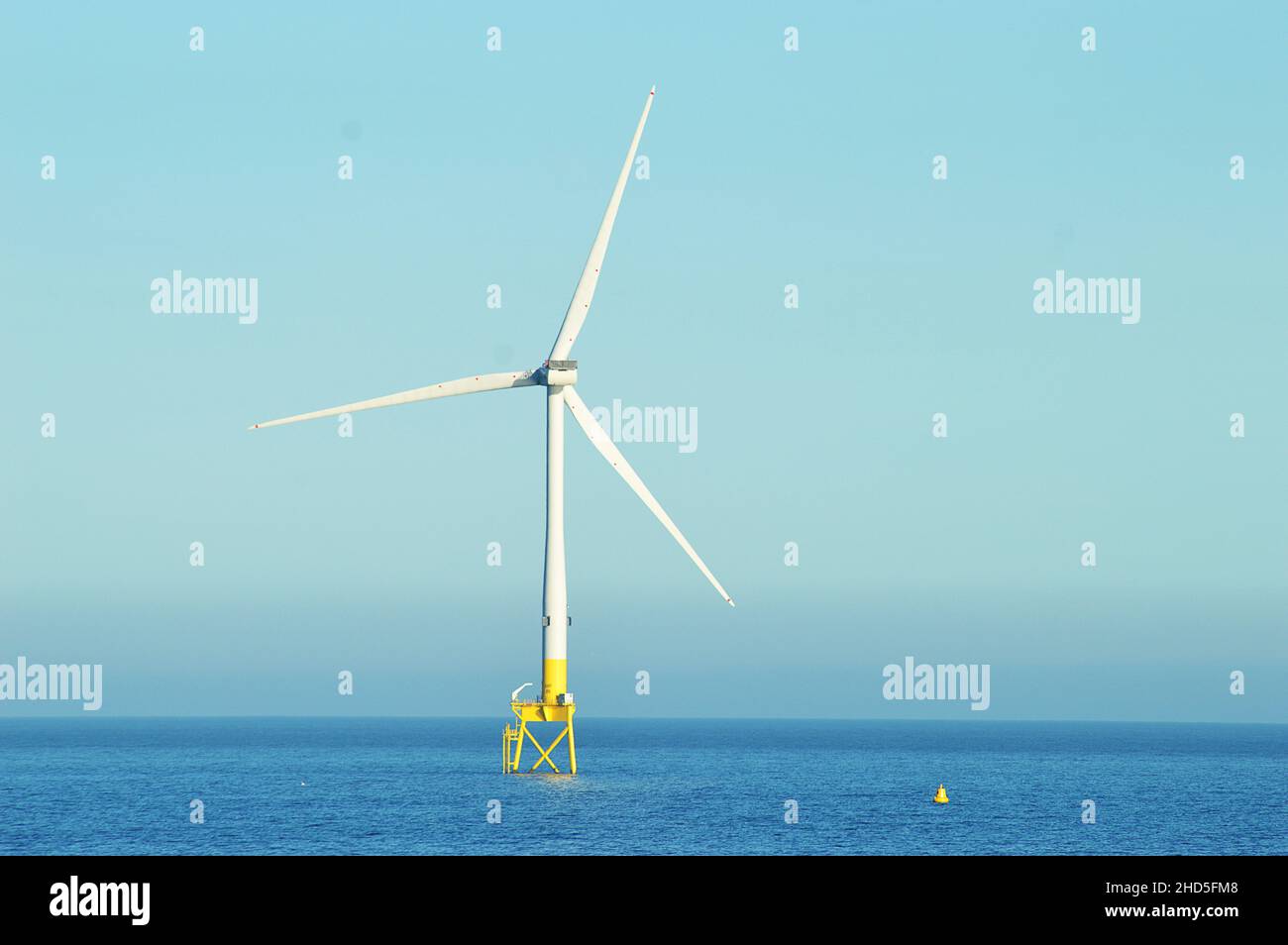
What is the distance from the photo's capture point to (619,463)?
134 meters

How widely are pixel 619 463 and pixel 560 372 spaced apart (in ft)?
40.7

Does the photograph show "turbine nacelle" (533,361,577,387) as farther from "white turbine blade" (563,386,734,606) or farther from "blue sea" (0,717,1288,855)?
"blue sea" (0,717,1288,855)

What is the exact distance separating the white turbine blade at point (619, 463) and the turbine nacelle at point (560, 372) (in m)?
0.84

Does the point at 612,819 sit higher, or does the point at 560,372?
the point at 560,372

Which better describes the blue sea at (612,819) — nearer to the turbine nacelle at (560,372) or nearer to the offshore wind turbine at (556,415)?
the offshore wind turbine at (556,415)

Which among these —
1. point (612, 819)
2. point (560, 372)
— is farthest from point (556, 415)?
point (612, 819)

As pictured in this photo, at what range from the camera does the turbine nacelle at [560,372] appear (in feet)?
466

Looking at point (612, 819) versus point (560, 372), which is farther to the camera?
point (560, 372)

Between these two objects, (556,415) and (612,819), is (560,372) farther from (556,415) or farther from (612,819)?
(612,819)
